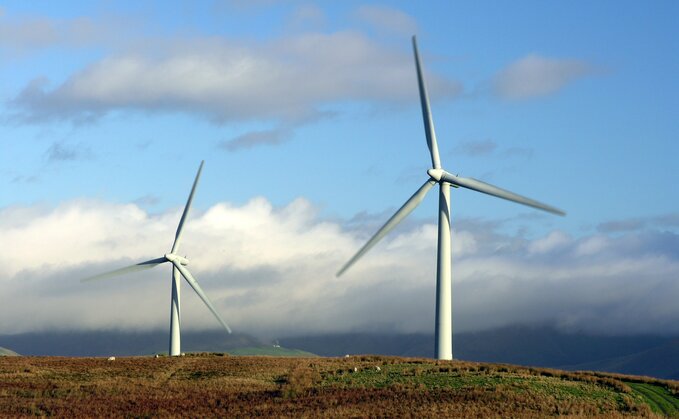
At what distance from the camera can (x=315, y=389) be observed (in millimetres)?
85938

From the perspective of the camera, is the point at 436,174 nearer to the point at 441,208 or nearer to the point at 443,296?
the point at 441,208

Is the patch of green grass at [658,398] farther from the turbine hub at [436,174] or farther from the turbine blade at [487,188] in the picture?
the turbine hub at [436,174]

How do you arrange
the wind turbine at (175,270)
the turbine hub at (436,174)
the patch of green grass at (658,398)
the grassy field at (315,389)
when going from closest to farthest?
the grassy field at (315,389) → the patch of green grass at (658,398) → the turbine hub at (436,174) → the wind turbine at (175,270)

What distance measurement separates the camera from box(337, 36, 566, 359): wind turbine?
102 m

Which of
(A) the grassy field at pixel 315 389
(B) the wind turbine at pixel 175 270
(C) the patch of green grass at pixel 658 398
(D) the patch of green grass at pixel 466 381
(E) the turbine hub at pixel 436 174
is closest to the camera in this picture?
(A) the grassy field at pixel 315 389

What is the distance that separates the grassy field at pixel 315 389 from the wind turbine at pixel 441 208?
12.2ft

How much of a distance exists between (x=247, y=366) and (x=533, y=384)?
3060 cm

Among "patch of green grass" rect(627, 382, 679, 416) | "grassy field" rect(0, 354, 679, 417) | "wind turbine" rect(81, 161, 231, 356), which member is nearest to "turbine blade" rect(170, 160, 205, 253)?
"wind turbine" rect(81, 161, 231, 356)

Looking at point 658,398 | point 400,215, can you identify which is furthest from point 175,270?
point 658,398

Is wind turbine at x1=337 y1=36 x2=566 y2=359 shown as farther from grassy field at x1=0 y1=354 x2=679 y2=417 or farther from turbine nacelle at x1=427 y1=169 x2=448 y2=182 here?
grassy field at x1=0 y1=354 x2=679 y2=417

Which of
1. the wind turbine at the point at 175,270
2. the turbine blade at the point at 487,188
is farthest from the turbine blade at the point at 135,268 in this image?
the turbine blade at the point at 487,188

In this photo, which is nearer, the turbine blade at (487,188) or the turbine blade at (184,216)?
the turbine blade at (487,188)

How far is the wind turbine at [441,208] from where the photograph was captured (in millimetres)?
101625

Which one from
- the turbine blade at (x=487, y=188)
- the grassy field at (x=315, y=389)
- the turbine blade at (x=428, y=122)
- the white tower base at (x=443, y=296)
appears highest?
the turbine blade at (x=428, y=122)
